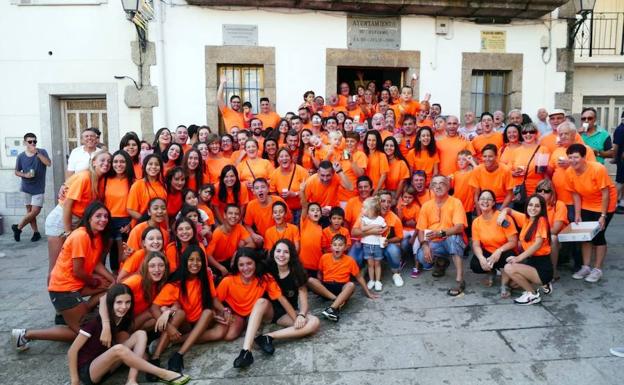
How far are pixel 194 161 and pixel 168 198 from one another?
21.5 inches

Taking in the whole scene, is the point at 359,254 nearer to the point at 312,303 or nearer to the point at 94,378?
the point at 312,303

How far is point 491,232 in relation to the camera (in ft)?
15.1

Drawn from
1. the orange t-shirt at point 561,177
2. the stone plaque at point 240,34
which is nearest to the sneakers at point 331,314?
the orange t-shirt at point 561,177

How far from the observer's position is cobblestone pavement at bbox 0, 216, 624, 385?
319cm

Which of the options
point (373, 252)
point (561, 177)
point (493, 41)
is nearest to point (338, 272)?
point (373, 252)

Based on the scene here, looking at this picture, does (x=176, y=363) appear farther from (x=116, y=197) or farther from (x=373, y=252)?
(x=373, y=252)

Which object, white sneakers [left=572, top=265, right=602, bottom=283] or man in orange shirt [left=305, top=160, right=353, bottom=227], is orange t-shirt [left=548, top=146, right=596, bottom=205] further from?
man in orange shirt [left=305, top=160, right=353, bottom=227]

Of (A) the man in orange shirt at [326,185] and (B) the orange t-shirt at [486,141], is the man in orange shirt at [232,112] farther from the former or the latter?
(B) the orange t-shirt at [486,141]

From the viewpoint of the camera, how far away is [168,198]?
4762 mm

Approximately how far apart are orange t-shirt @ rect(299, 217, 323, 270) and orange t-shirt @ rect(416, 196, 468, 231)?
119 centimetres

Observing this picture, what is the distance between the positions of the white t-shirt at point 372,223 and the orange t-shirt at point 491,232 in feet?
3.29

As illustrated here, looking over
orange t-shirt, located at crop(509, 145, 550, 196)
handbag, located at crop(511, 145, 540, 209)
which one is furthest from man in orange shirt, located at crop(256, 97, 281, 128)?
handbag, located at crop(511, 145, 540, 209)

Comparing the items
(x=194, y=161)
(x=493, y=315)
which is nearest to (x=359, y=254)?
(x=493, y=315)

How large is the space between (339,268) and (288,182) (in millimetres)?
1390
